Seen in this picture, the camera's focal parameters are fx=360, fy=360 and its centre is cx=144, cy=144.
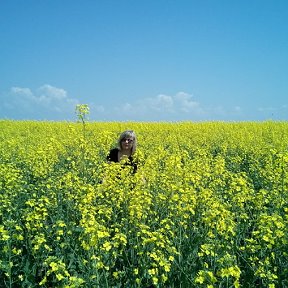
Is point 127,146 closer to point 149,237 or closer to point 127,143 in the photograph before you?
point 127,143

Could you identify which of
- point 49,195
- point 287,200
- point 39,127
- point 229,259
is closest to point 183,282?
point 229,259

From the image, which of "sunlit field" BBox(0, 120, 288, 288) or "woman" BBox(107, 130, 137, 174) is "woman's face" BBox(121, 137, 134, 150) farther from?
"sunlit field" BBox(0, 120, 288, 288)

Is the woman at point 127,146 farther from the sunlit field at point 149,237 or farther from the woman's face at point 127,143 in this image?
the sunlit field at point 149,237

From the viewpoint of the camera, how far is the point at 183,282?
13.4ft

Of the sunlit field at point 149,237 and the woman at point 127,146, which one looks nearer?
the sunlit field at point 149,237

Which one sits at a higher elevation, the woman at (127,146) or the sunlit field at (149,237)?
the woman at (127,146)

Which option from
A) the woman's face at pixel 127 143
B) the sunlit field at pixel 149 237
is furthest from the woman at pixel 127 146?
the sunlit field at pixel 149 237

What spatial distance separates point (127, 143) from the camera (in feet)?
26.6

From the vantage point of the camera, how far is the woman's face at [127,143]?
319 inches

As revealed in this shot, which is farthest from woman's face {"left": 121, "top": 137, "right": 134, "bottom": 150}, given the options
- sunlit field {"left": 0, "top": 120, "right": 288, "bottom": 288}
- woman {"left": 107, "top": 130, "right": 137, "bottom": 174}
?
sunlit field {"left": 0, "top": 120, "right": 288, "bottom": 288}

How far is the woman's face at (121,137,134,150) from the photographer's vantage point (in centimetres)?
810

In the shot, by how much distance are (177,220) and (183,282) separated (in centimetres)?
82

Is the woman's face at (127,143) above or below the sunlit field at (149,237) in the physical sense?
above

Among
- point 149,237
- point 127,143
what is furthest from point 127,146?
point 149,237
